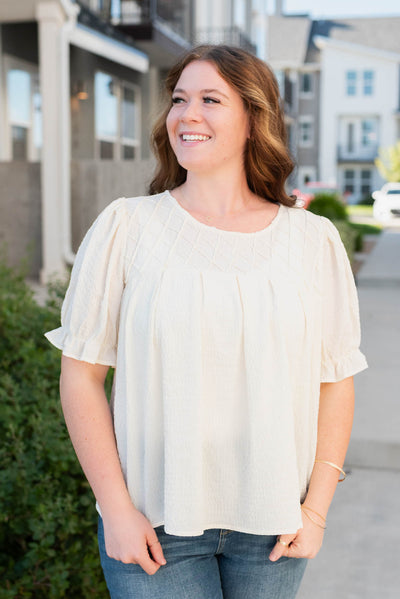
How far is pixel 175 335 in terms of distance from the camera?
5.66 feet

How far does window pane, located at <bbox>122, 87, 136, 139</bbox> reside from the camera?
50.9ft

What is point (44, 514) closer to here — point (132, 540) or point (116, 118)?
point (132, 540)

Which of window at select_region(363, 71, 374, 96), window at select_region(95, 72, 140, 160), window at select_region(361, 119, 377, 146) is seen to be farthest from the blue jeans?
window at select_region(363, 71, 374, 96)

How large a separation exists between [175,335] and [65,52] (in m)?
9.17

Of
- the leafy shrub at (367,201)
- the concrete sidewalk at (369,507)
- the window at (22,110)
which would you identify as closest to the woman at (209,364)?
the concrete sidewalk at (369,507)

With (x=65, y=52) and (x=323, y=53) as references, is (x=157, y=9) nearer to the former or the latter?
(x=65, y=52)

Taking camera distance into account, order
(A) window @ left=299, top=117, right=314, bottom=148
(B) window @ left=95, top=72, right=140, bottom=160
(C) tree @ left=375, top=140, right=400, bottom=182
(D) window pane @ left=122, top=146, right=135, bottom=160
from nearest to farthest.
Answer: (B) window @ left=95, top=72, right=140, bottom=160
(D) window pane @ left=122, top=146, right=135, bottom=160
(C) tree @ left=375, top=140, right=400, bottom=182
(A) window @ left=299, top=117, right=314, bottom=148

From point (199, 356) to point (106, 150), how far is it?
13.3 m

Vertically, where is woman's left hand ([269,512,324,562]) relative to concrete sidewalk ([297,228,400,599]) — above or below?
above

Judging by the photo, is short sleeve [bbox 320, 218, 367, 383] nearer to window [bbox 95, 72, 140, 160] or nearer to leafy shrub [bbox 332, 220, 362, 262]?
leafy shrub [bbox 332, 220, 362, 262]

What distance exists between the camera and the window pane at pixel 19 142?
11.6 metres

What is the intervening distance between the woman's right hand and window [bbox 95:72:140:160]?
41.8ft

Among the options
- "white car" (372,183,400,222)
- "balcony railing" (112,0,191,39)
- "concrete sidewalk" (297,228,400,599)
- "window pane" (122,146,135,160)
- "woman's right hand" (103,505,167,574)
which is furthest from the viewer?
"white car" (372,183,400,222)

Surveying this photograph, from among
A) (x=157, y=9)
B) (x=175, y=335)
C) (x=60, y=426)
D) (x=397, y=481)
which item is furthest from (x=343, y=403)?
(x=157, y=9)
